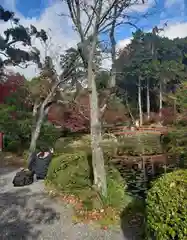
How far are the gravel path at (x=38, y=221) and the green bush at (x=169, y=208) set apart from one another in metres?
1.60

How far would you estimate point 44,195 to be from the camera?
698 centimetres

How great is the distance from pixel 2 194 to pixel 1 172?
3.27 metres

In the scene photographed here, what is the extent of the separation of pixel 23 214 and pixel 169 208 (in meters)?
3.60

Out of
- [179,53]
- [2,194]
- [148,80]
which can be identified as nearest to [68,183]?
[2,194]

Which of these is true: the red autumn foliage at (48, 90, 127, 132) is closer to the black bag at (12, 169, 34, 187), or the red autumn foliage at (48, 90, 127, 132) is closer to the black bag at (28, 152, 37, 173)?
the black bag at (28, 152, 37, 173)

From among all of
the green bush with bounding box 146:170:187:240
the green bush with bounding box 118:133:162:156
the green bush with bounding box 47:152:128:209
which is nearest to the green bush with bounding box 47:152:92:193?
the green bush with bounding box 47:152:128:209

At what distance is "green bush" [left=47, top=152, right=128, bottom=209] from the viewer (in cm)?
624

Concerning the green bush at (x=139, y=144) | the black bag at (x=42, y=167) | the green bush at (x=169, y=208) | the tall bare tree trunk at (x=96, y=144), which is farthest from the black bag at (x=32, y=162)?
the green bush at (x=139, y=144)

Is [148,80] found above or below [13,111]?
above

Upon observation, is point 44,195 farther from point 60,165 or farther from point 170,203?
point 170,203

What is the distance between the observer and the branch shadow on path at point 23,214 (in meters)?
4.88

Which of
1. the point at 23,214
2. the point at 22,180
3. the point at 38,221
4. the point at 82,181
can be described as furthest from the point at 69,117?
the point at 38,221

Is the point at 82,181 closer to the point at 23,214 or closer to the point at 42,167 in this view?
the point at 23,214

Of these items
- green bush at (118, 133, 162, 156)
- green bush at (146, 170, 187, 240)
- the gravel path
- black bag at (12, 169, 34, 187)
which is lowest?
green bush at (118, 133, 162, 156)
